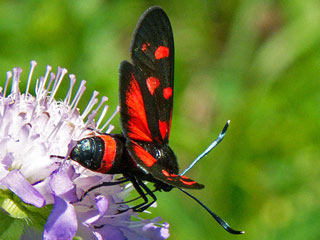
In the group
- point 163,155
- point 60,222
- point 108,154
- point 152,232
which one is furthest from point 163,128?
point 60,222

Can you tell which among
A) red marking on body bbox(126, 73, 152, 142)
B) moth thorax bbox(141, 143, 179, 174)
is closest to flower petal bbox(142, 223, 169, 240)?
moth thorax bbox(141, 143, 179, 174)

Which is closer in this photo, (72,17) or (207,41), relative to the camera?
(72,17)

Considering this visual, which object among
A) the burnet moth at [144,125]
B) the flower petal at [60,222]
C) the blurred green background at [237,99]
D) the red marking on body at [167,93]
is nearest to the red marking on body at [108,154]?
the burnet moth at [144,125]

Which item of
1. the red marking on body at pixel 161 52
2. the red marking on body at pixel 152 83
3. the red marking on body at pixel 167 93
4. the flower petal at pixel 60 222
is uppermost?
the red marking on body at pixel 161 52

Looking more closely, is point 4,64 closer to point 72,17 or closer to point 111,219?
point 72,17

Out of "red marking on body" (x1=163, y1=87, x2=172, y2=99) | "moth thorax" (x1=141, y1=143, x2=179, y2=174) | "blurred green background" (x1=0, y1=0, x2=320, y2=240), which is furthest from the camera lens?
"blurred green background" (x1=0, y1=0, x2=320, y2=240)

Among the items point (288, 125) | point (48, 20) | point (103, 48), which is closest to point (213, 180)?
point (288, 125)

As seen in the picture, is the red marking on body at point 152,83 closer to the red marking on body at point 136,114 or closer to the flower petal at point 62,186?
the red marking on body at point 136,114

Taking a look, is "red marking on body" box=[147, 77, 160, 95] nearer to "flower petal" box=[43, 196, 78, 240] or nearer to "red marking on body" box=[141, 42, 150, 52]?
"red marking on body" box=[141, 42, 150, 52]
